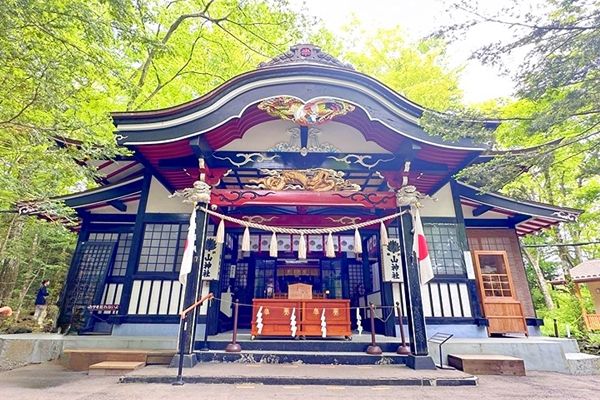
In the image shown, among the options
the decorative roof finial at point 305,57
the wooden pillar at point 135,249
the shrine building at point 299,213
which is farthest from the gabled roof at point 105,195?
→ the decorative roof finial at point 305,57

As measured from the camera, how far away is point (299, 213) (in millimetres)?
7754

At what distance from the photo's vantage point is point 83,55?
14.8ft

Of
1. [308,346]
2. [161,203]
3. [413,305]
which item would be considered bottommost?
[308,346]

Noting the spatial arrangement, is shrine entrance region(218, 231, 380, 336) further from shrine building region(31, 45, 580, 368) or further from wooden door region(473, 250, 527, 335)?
wooden door region(473, 250, 527, 335)

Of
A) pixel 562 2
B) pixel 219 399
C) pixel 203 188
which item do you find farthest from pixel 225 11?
pixel 219 399

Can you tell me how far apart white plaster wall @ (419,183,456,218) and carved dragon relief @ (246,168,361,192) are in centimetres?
245

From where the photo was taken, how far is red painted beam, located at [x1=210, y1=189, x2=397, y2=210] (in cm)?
585

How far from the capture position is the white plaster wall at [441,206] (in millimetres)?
7434

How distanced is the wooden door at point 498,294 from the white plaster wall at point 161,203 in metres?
7.06

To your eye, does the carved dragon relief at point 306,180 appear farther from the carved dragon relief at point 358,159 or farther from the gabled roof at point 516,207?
the gabled roof at point 516,207

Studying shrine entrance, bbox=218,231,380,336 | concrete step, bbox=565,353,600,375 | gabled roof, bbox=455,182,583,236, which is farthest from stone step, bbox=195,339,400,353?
gabled roof, bbox=455,182,583,236

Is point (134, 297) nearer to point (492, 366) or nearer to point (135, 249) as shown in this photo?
point (135, 249)

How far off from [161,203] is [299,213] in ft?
10.8

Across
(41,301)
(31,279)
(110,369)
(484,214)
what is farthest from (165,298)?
(31,279)
